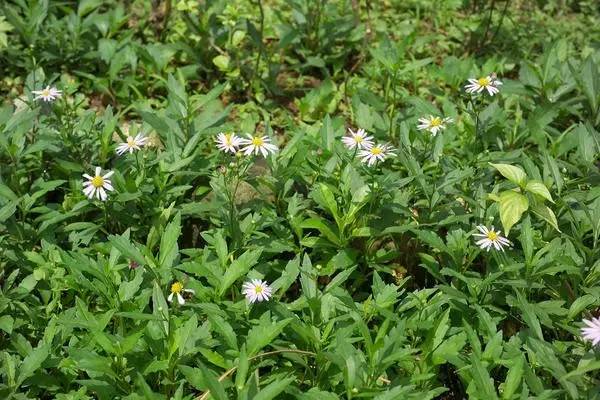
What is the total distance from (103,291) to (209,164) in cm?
106

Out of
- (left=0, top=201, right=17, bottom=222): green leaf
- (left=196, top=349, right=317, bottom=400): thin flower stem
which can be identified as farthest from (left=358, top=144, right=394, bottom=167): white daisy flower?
(left=0, top=201, right=17, bottom=222): green leaf

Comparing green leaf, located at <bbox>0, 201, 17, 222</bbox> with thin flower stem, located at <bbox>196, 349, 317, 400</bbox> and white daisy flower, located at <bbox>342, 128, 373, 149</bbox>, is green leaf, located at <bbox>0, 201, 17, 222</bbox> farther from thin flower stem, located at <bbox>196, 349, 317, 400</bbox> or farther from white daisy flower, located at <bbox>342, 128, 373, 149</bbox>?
white daisy flower, located at <bbox>342, 128, 373, 149</bbox>

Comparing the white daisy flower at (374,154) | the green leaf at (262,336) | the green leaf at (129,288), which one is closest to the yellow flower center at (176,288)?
the green leaf at (129,288)

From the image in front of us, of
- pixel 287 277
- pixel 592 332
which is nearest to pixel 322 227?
pixel 287 277

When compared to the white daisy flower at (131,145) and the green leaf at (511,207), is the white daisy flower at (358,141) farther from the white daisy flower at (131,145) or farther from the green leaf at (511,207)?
the white daisy flower at (131,145)

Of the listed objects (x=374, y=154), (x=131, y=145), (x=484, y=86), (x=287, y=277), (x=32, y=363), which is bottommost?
(x=32, y=363)

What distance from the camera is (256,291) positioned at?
3156 millimetres

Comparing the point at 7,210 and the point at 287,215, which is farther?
the point at 287,215

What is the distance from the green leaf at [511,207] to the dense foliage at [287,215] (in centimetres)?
1

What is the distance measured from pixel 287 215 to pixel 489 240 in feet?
3.27

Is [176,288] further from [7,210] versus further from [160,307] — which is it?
[7,210]

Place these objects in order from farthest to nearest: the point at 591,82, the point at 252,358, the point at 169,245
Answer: the point at 591,82, the point at 169,245, the point at 252,358

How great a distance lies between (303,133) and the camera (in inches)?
160

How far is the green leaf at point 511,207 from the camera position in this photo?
327cm
